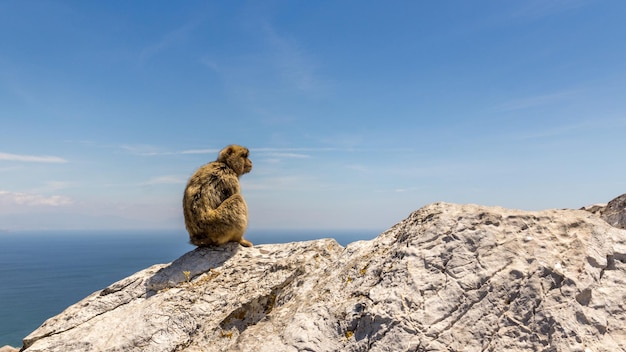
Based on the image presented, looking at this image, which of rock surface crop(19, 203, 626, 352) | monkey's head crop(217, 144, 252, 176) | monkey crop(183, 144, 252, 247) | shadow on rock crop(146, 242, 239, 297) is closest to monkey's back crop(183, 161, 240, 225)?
monkey crop(183, 144, 252, 247)

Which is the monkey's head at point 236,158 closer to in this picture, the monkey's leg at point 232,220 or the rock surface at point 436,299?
the monkey's leg at point 232,220

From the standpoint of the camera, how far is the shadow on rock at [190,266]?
25.9 feet

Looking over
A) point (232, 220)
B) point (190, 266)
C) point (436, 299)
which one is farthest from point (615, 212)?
point (190, 266)

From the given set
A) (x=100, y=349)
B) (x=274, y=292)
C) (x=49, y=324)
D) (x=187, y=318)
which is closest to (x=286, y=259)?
(x=274, y=292)

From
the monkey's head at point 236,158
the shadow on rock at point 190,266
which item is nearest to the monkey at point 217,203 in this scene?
the monkey's head at point 236,158

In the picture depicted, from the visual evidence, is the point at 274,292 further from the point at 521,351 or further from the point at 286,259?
the point at 521,351

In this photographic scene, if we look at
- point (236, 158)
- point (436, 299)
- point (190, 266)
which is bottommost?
point (436, 299)

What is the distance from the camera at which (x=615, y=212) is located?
8.40 m

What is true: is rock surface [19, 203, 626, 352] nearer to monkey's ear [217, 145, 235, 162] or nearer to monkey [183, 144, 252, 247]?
monkey [183, 144, 252, 247]

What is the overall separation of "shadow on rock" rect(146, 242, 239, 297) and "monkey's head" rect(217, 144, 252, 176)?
2545 millimetres

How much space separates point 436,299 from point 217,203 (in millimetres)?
6522

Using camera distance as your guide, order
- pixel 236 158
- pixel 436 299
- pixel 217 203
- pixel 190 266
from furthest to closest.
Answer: pixel 236 158, pixel 217 203, pixel 190 266, pixel 436 299

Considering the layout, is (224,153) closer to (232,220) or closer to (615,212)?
(232,220)

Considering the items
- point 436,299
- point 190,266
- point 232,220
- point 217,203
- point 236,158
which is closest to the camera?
point 436,299
